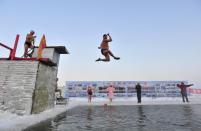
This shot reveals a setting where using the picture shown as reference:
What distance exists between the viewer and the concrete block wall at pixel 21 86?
812cm

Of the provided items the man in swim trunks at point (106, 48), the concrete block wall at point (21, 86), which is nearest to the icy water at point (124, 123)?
the concrete block wall at point (21, 86)

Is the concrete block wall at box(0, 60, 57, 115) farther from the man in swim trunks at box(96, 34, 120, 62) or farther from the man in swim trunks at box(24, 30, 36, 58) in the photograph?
the man in swim trunks at box(96, 34, 120, 62)

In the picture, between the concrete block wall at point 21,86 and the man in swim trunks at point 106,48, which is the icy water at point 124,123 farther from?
the man in swim trunks at point 106,48

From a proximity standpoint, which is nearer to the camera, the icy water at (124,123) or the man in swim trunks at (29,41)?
the icy water at (124,123)

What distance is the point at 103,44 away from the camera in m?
9.70

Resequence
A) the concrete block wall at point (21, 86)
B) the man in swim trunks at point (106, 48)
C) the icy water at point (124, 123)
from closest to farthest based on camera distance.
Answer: the icy water at point (124, 123) < the concrete block wall at point (21, 86) < the man in swim trunks at point (106, 48)

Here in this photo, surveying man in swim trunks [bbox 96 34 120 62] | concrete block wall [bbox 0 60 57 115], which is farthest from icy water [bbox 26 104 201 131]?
man in swim trunks [bbox 96 34 120 62]

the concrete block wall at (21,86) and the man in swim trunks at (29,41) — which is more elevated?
the man in swim trunks at (29,41)

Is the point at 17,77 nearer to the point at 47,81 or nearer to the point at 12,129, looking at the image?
the point at 47,81

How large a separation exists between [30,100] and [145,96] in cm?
2133

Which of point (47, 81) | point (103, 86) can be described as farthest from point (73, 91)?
point (47, 81)

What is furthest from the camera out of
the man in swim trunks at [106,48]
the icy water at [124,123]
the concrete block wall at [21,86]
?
the man in swim trunks at [106,48]

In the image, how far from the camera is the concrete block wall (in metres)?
8.12

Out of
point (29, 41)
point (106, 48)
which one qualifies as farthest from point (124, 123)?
point (29, 41)
